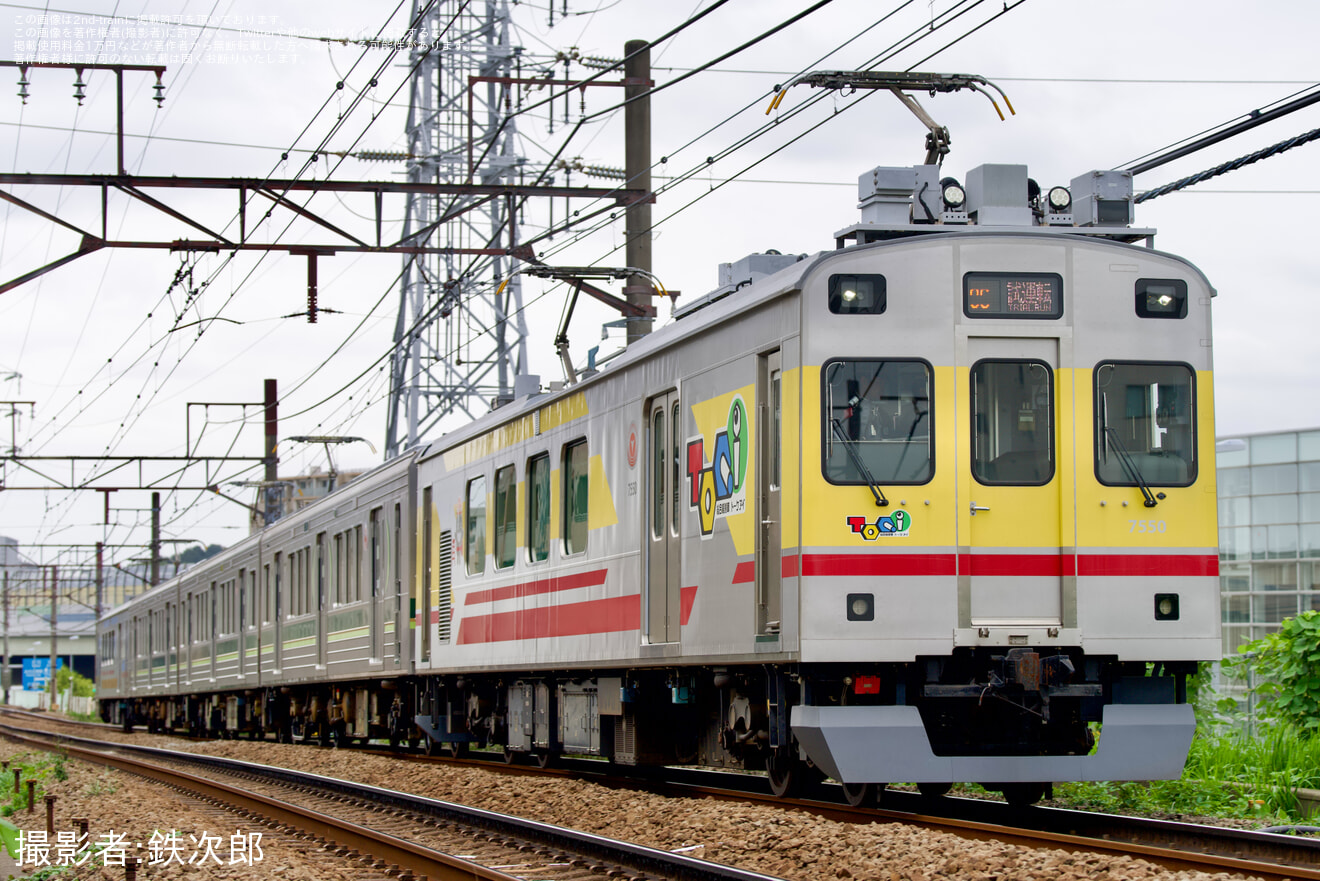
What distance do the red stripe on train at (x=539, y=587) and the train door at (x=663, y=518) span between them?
1.00 meters

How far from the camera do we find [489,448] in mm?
15703

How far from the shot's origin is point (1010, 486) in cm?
932

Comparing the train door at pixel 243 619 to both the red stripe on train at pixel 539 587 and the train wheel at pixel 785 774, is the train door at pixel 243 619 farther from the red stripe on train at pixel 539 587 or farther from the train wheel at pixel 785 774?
the train wheel at pixel 785 774

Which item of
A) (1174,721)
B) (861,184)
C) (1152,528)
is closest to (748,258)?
(861,184)

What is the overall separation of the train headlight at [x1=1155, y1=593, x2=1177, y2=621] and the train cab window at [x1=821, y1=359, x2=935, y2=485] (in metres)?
1.48

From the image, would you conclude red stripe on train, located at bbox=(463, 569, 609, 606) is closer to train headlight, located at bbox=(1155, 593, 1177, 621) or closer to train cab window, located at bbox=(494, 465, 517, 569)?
train cab window, located at bbox=(494, 465, 517, 569)

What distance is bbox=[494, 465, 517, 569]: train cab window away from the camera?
48.6 feet

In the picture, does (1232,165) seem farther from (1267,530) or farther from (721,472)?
(1267,530)

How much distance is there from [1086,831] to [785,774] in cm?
192

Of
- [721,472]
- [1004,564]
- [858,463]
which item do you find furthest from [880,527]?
[721,472]

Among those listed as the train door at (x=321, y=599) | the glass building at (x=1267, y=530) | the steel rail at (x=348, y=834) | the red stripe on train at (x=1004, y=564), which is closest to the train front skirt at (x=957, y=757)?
the red stripe on train at (x=1004, y=564)

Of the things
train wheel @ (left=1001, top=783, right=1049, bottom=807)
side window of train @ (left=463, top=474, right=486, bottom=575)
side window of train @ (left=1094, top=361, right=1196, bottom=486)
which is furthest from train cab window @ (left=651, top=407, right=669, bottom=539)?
side window of train @ (left=463, top=474, right=486, bottom=575)

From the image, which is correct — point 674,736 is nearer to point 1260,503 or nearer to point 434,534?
point 434,534

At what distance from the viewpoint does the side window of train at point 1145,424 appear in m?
9.43
